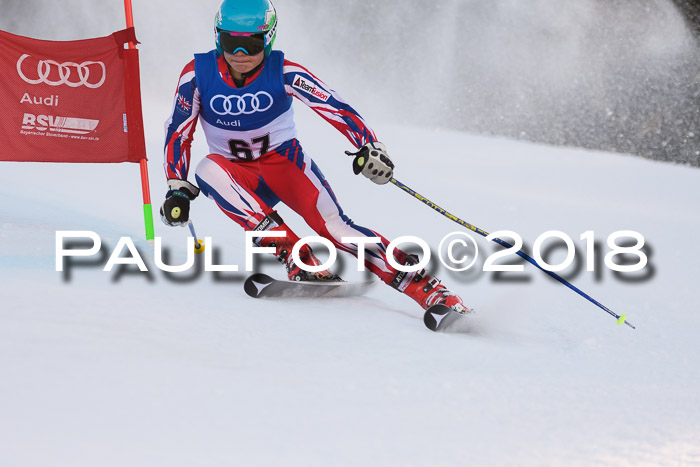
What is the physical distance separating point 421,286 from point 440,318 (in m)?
0.31

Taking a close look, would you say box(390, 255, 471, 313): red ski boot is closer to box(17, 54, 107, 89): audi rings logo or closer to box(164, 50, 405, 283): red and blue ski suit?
box(164, 50, 405, 283): red and blue ski suit

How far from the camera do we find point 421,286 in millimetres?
3141

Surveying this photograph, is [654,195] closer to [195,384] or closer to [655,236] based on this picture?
[655,236]

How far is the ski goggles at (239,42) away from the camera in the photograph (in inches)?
118

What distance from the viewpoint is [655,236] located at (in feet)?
17.1

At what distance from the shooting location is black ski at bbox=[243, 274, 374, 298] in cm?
309

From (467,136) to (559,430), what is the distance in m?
7.90

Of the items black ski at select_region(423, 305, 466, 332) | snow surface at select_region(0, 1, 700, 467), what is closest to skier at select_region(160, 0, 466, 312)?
black ski at select_region(423, 305, 466, 332)

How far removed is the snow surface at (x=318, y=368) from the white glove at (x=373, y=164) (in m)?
0.57

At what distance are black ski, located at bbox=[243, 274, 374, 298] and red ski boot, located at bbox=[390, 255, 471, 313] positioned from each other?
26cm

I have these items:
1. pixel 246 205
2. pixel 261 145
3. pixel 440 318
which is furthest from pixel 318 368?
pixel 261 145

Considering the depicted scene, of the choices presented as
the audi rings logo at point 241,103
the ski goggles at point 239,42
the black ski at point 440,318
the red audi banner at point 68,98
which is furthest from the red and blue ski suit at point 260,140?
the red audi banner at point 68,98

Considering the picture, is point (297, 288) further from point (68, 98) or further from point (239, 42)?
point (68, 98)

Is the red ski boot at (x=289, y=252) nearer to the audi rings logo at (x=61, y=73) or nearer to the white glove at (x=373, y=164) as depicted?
the white glove at (x=373, y=164)
